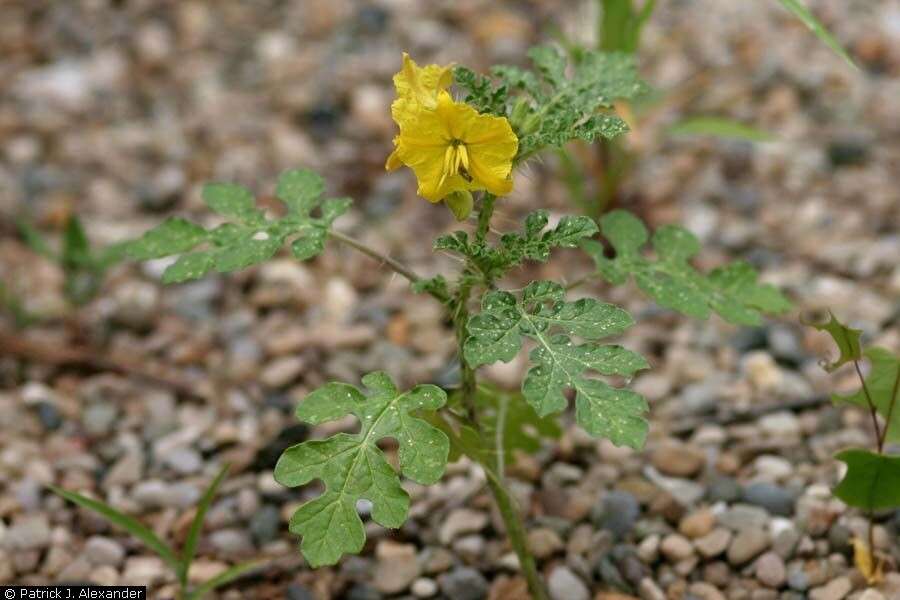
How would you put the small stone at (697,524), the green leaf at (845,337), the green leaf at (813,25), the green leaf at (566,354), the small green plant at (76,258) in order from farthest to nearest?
the small green plant at (76,258) → the small stone at (697,524) → the green leaf at (813,25) → the green leaf at (845,337) → the green leaf at (566,354)

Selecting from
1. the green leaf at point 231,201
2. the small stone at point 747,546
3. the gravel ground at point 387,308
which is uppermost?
the green leaf at point 231,201

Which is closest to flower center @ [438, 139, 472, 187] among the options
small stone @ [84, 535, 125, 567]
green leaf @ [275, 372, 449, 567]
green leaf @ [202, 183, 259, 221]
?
green leaf @ [275, 372, 449, 567]

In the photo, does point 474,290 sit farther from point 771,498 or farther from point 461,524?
point 771,498

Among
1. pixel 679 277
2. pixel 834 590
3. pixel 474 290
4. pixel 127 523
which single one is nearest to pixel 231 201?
pixel 474 290

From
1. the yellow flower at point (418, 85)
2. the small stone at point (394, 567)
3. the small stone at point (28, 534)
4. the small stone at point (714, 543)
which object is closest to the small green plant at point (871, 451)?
the small stone at point (714, 543)

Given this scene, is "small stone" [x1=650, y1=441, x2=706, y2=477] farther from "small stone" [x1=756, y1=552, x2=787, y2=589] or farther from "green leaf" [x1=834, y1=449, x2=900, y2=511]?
"green leaf" [x1=834, y1=449, x2=900, y2=511]

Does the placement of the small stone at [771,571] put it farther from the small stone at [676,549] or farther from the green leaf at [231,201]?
the green leaf at [231,201]
